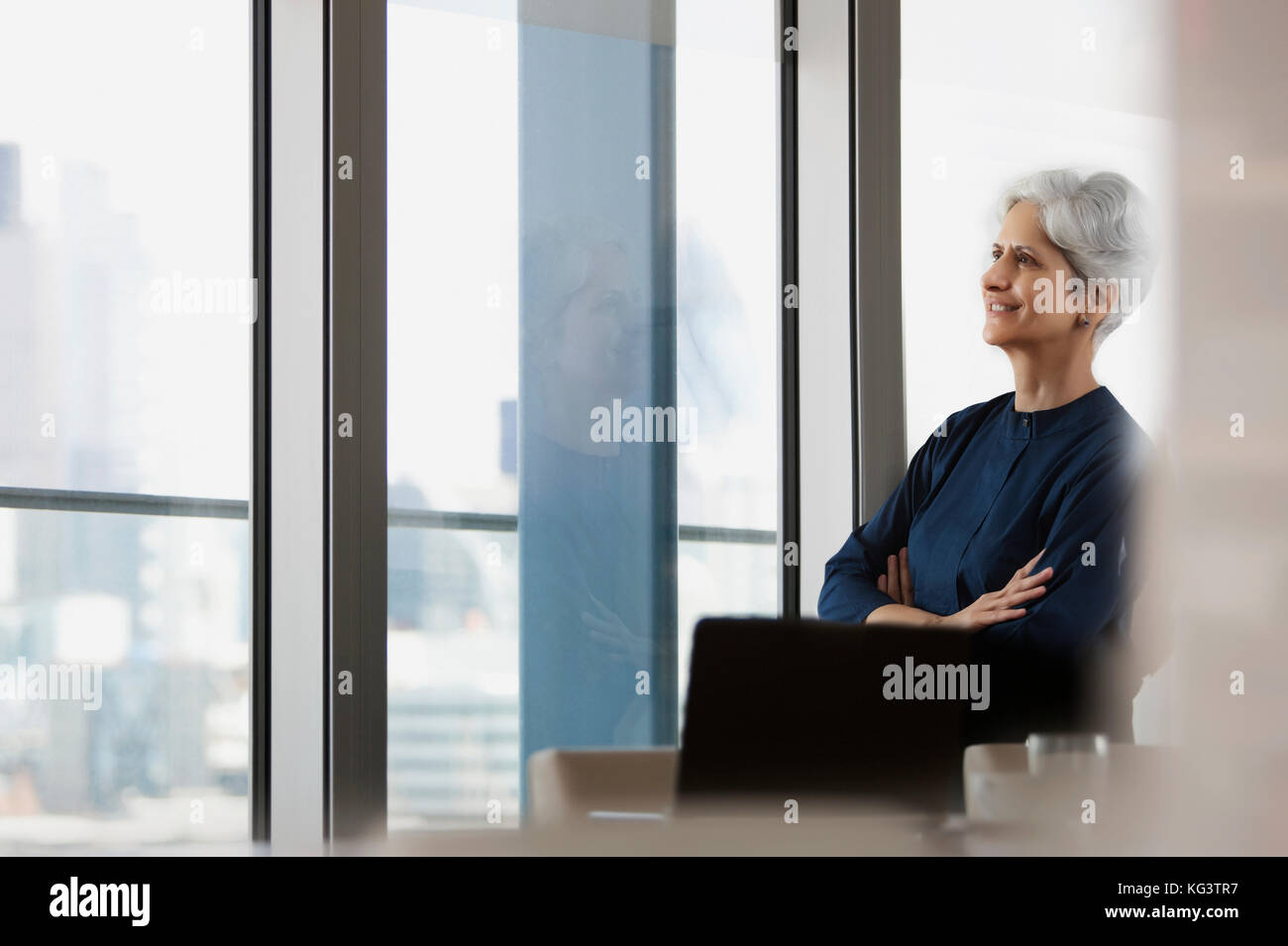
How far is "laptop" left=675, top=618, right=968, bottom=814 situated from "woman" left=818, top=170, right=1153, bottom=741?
0.34 ft

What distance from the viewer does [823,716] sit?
2.01 meters

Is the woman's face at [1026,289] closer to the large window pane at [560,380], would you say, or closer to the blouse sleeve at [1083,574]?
the blouse sleeve at [1083,574]

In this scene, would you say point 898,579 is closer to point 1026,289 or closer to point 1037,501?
point 1037,501

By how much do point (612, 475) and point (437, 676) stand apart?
0.58 meters

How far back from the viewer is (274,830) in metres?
2.39

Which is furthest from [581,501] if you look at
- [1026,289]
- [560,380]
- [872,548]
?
[1026,289]

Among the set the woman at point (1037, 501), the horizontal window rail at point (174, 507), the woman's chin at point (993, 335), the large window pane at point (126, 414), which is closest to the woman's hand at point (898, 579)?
the woman at point (1037, 501)

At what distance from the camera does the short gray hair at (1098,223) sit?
8.30 ft

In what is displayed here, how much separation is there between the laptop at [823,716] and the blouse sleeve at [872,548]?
152 mm

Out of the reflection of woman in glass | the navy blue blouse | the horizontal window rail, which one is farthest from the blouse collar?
the horizontal window rail

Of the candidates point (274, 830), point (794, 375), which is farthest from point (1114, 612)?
point (274, 830)

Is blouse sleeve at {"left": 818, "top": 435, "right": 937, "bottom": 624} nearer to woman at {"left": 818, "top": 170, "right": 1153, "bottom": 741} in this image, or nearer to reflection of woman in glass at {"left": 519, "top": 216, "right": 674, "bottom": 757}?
woman at {"left": 818, "top": 170, "right": 1153, "bottom": 741}

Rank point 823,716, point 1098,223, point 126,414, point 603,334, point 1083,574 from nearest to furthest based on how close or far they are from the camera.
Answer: point 823,716 < point 1083,574 < point 126,414 < point 1098,223 < point 603,334

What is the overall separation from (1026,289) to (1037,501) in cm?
50
